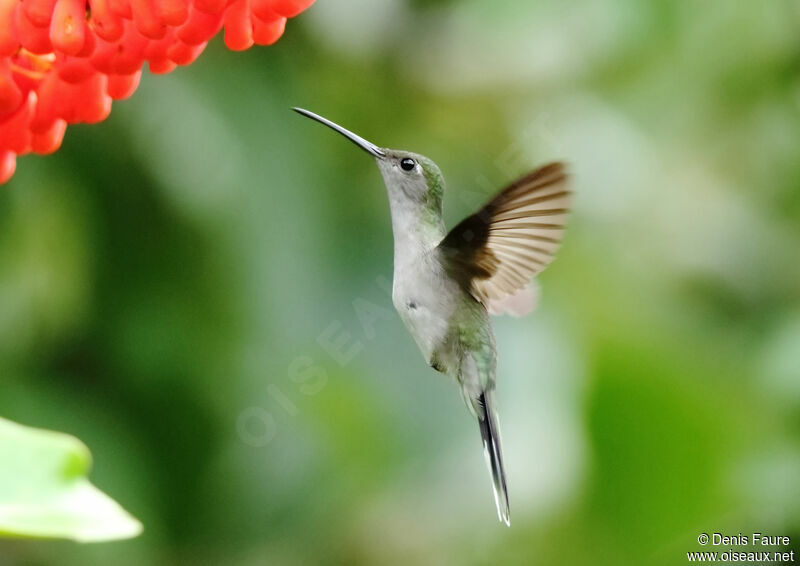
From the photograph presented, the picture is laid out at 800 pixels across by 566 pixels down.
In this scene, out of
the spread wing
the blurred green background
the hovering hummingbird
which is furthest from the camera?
the blurred green background

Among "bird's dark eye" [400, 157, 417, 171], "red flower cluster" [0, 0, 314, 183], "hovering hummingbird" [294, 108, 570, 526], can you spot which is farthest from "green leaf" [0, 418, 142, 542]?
"bird's dark eye" [400, 157, 417, 171]

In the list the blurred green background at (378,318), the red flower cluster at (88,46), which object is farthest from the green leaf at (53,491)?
the blurred green background at (378,318)

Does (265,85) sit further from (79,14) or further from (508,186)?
(79,14)

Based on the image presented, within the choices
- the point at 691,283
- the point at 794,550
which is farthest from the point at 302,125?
the point at 794,550

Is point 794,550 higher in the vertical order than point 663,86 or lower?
lower

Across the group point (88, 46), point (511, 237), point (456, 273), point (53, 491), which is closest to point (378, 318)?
point (456, 273)

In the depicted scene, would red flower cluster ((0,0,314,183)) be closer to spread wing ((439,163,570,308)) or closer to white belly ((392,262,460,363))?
spread wing ((439,163,570,308))

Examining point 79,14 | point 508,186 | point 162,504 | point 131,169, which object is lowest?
point 162,504
